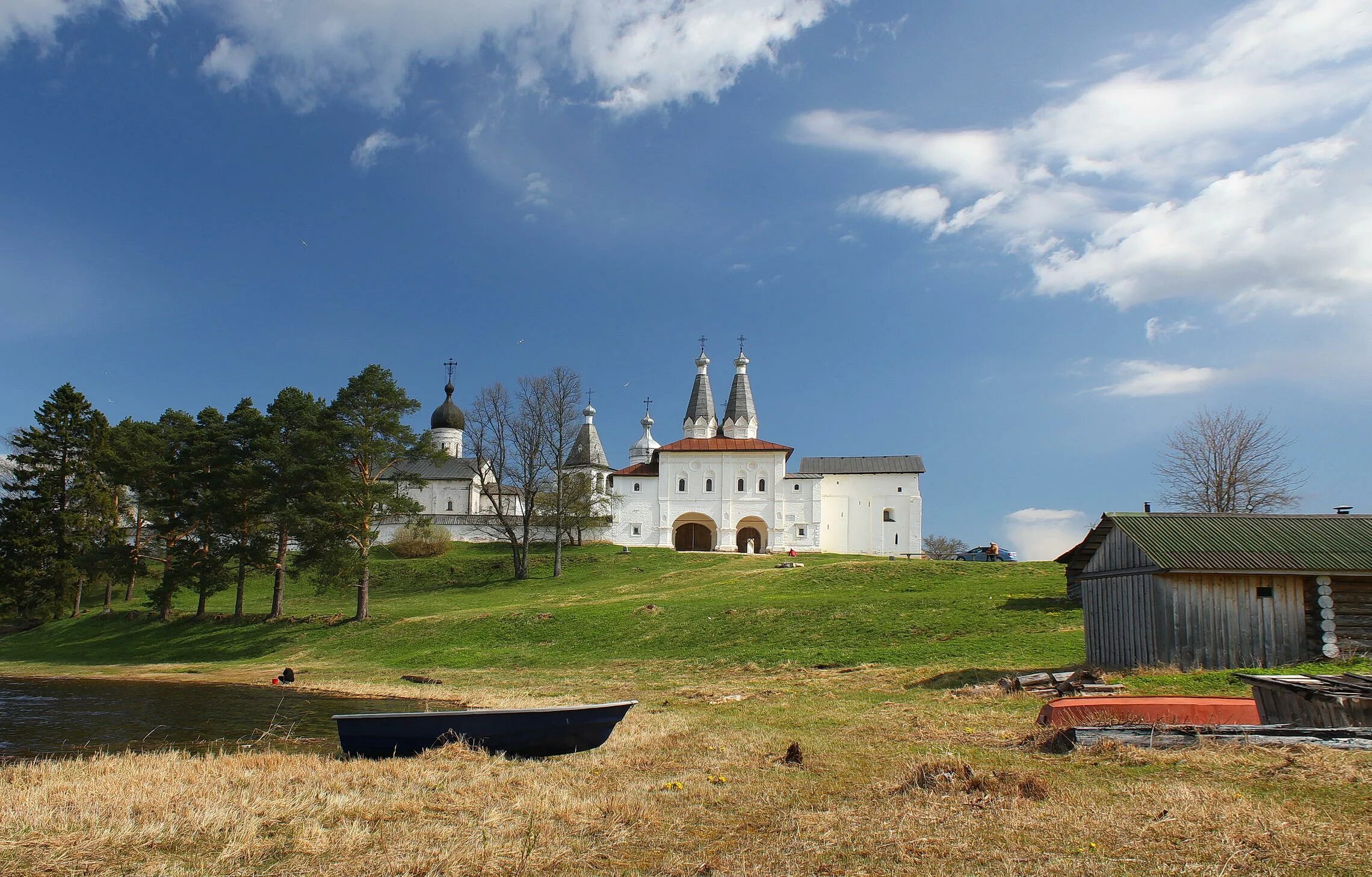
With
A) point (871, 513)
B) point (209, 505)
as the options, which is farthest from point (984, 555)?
point (209, 505)

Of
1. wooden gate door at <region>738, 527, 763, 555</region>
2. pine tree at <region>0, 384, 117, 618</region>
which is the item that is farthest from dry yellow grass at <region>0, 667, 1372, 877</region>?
wooden gate door at <region>738, 527, 763, 555</region>

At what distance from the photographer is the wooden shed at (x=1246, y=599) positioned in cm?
1712

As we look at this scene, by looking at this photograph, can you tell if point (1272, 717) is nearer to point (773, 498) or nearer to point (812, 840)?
point (812, 840)

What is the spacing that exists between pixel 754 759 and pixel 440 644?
2243 cm

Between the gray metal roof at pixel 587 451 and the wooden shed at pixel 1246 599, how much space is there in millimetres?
62498

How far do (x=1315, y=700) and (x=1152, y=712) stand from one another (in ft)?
5.67

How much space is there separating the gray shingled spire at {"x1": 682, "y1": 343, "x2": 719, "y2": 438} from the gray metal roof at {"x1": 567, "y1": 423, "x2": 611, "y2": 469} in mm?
7876

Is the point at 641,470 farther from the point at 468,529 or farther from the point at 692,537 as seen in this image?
the point at 468,529

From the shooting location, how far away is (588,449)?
259ft

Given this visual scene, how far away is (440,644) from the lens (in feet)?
101

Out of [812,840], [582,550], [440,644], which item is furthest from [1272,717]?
[582,550]

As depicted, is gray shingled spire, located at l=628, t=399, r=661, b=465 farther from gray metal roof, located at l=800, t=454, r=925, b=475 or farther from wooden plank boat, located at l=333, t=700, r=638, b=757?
wooden plank boat, located at l=333, t=700, r=638, b=757

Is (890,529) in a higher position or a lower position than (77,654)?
higher

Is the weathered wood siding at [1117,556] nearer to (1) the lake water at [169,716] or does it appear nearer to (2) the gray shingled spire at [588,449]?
(1) the lake water at [169,716]
